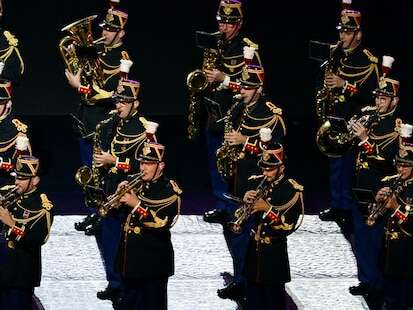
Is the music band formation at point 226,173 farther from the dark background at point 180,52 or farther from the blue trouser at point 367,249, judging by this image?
the dark background at point 180,52

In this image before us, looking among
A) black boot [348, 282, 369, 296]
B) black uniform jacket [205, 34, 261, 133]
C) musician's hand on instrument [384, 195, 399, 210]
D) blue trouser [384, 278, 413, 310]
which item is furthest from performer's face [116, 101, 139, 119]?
blue trouser [384, 278, 413, 310]

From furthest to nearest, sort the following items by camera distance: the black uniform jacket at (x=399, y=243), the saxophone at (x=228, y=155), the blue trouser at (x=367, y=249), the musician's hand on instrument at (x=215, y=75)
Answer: the musician's hand on instrument at (x=215, y=75) → the saxophone at (x=228, y=155) → the blue trouser at (x=367, y=249) → the black uniform jacket at (x=399, y=243)

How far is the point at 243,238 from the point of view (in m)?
19.0

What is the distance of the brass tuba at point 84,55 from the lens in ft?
67.1

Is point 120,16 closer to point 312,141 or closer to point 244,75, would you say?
point 244,75

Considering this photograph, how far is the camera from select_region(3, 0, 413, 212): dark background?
898 inches

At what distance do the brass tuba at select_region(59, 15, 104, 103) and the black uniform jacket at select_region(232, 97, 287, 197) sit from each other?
5.65 feet

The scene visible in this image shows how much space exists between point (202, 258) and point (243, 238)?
104 centimetres

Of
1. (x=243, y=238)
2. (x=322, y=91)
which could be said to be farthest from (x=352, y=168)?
(x=243, y=238)

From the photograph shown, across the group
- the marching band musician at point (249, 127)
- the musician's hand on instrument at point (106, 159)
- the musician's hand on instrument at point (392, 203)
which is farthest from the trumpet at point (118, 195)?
the musician's hand on instrument at point (392, 203)

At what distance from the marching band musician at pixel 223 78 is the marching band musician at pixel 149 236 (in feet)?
7.69

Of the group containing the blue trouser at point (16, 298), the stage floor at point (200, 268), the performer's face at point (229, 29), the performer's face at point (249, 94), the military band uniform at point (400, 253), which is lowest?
the stage floor at point (200, 268)

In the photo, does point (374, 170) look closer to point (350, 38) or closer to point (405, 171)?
point (405, 171)

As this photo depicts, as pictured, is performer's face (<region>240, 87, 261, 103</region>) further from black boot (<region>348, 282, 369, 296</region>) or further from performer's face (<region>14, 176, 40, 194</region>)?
performer's face (<region>14, 176, 40, 194</region>)
